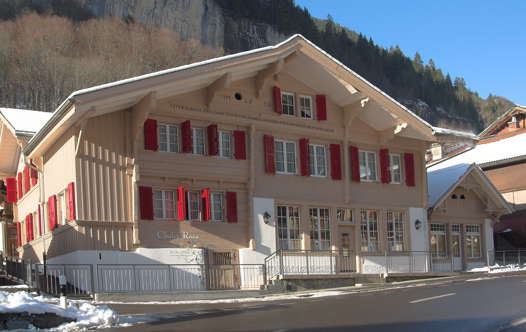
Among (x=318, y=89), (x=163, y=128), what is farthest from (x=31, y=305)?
(x=318, y=89)

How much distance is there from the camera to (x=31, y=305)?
46.9 feet

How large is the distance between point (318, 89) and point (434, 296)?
13.8 meters

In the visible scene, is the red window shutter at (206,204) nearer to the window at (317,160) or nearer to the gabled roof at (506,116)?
the window at (317,160)

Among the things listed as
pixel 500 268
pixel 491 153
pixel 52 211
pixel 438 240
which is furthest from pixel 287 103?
pixel 491 153

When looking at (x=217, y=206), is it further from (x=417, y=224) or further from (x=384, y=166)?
(x=417, y=224)

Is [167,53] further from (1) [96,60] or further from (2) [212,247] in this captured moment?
(2) [212,247]

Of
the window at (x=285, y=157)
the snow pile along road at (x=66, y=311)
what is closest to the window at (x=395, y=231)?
the window at (x=285, y=157)

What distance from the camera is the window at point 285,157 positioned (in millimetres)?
29125

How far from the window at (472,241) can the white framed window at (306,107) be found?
1213 centimetres

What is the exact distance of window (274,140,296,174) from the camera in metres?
29.1

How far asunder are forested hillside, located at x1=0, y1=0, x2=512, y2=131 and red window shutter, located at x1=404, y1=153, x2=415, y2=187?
45158mm

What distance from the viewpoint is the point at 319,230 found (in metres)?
30.0

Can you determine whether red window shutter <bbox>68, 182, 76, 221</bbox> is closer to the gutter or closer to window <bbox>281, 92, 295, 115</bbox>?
the gutter

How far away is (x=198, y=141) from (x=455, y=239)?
16.0 metres
